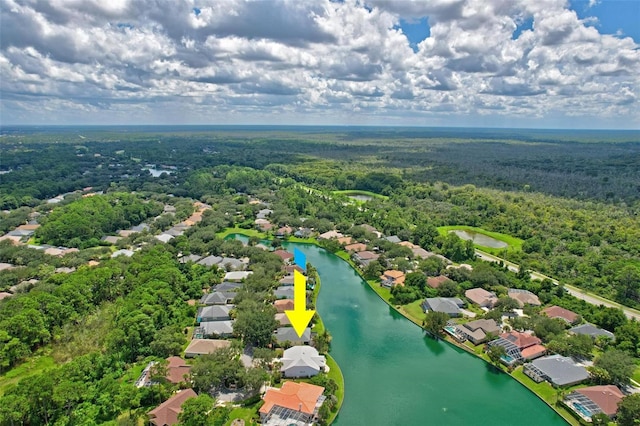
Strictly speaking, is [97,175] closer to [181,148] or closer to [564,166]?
[181,148]

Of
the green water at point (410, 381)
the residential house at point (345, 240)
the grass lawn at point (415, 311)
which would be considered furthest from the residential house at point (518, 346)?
the residential house at point (345, 240)

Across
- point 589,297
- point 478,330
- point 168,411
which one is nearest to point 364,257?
point 478,330

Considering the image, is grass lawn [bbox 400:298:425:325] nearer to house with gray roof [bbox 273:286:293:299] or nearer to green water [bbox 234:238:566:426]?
green water [bbox 234:238:566:426]

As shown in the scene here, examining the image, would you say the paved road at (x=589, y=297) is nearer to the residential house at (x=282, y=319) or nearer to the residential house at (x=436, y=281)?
the residential house at (x=436, y=281)

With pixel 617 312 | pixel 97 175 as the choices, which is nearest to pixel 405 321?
pixel 617 312

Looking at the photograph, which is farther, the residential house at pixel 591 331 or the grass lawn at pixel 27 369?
the residential house at pixel 591 331
